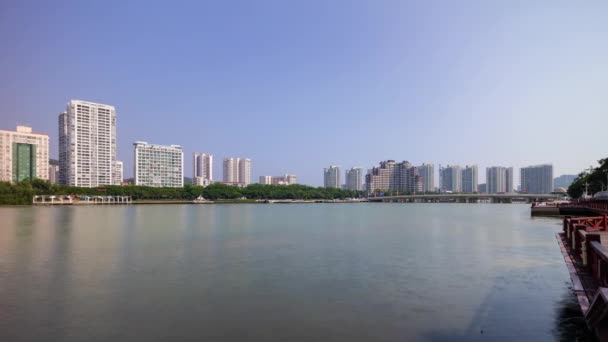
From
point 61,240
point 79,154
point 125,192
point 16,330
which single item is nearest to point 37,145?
point 79,154

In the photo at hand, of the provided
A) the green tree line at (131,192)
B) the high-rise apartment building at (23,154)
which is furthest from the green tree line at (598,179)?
the high-rise apartment building at (23,154)

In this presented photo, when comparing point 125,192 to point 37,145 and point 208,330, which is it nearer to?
point 37,145

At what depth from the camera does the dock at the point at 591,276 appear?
6059 millimetres

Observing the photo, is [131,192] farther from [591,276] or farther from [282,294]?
[591,276]

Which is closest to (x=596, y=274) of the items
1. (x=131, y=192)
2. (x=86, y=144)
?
(x=131, y=192)

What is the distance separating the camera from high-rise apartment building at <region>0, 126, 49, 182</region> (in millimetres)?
153250

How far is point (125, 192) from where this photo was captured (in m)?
151

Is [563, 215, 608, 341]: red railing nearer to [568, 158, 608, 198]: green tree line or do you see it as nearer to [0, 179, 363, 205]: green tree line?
[568, 158, 608, 198]: green tree line

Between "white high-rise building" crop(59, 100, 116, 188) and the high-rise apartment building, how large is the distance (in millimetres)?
9876

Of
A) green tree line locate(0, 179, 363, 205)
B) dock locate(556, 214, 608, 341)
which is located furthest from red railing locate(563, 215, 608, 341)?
green tree line locate(0, 179, 363, 205)

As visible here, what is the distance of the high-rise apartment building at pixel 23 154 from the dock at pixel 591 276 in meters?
173

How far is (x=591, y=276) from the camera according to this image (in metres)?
9.51

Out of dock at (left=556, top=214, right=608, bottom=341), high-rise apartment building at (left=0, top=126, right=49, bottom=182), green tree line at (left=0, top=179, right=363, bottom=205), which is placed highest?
high-rise apartment building at (left=0, top=126, right=49, bottom=182)

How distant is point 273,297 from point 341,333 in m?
4.22
